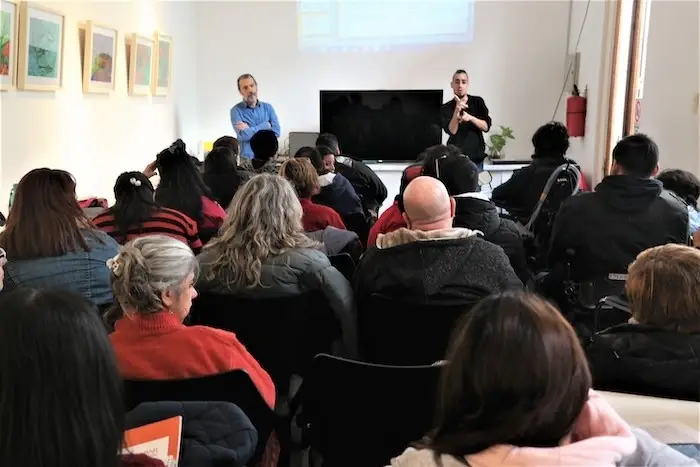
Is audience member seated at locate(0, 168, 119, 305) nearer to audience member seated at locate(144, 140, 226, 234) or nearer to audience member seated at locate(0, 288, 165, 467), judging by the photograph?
audience member seated at locate(144, 140, 226, 234)

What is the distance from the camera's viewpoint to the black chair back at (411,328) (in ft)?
7.36

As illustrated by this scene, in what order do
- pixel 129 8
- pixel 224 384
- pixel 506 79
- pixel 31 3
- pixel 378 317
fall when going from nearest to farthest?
pixel 224 384 < pixel 378 317 < pixel 31 3 < pixel 129 8 < pixel 506 79

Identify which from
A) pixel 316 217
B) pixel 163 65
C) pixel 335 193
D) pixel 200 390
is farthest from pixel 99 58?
pixel 200 390

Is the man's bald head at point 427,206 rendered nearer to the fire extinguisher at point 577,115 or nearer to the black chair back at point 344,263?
the black chair back at point 344,263

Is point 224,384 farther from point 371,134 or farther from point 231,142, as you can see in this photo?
point 371,134

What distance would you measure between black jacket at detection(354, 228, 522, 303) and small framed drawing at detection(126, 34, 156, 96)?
14.2 ft

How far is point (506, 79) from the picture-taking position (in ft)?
25.3

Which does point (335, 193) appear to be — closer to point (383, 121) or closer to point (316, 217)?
point (316, 217)

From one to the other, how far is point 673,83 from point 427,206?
8.48ft

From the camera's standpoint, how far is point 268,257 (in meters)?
2.46

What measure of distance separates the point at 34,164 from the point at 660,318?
4.00 metres

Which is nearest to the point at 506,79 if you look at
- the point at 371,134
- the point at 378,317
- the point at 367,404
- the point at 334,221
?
the point at 371,134

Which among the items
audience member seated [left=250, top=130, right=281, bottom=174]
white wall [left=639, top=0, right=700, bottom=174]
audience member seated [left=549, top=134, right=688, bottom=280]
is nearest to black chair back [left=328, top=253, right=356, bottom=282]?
audience member seated [left=549, top=134, right=688, bottom=280]

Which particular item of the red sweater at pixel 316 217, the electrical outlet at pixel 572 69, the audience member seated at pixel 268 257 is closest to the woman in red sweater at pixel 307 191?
the red sweater at pixel 316 217
